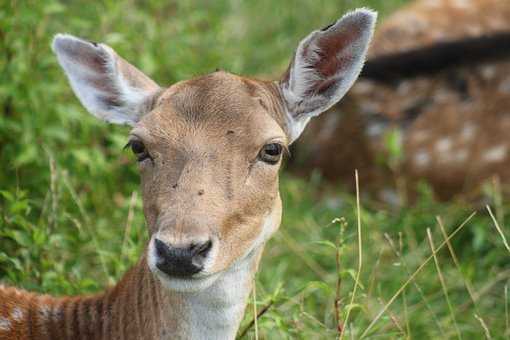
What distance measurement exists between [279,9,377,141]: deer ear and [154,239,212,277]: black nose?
1.03 metres

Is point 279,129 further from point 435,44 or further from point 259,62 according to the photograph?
point 259,62

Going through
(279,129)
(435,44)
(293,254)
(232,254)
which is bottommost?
(293,254)

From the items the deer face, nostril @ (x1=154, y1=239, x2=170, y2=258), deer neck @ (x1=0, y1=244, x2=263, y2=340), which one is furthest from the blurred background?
nostril @ (x1=154, y1=239, x2=170, y2=258)

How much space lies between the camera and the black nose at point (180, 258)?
3.16 m

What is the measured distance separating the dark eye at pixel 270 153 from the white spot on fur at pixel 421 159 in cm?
305

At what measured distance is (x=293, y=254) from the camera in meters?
5.95

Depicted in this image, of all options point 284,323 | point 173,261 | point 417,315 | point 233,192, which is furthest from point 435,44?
point 173,261

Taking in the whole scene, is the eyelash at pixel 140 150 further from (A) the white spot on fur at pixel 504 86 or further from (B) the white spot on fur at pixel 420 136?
(A) the white spot on fur at pixel 504 86

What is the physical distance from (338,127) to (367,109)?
28 cm

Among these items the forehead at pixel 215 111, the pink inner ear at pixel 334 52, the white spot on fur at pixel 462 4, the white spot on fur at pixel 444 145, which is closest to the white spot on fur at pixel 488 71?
the white spot on fur at pixel 444 145

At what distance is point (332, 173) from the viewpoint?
7.10 m

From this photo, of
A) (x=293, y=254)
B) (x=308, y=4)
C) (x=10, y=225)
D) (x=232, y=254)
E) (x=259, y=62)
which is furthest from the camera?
(x=308, y=4)

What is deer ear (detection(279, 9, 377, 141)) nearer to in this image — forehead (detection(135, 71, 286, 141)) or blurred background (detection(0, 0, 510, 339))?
forehead (detection(135, 71, 286, 141))

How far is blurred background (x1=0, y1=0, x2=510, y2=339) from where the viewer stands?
4.64 meters
